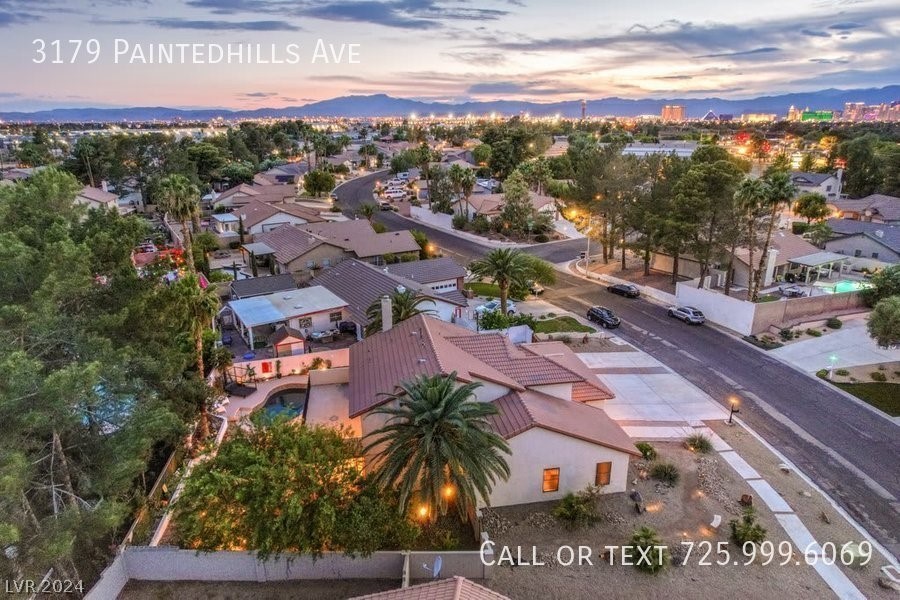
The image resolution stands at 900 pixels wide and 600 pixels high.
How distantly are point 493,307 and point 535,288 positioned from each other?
340 inches

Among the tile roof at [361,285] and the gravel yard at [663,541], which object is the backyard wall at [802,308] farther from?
the tile roof at [361,285]

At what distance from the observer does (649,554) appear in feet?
60.2

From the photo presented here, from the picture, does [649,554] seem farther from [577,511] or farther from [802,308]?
[802,308]

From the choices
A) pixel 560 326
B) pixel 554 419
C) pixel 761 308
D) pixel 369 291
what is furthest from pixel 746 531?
pixel 369 291

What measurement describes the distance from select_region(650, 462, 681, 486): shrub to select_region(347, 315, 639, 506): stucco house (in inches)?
80.3

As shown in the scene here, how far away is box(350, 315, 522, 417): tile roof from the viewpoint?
22391 mm

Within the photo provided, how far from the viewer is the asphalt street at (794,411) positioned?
22.5 meters

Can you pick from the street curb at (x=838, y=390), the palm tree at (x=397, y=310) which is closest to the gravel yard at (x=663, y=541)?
the street curb at (x=838, y=390)

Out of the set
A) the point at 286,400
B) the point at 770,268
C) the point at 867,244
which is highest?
the point at 867,244

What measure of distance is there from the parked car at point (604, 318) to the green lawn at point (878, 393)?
1338cm

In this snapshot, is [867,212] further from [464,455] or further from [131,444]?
[131,444]

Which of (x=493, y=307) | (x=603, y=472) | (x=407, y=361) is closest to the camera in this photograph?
(x=603, y=472)

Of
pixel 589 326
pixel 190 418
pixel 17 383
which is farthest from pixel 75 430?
pixel 589 326

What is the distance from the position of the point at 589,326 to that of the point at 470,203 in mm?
42456
